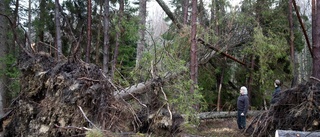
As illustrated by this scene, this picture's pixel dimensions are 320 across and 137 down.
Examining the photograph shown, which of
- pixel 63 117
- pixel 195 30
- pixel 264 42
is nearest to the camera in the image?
pixel 63 117

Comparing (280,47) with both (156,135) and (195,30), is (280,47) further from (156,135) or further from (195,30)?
(156,135)

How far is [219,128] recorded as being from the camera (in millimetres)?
10047

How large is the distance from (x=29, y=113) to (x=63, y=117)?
693 mm

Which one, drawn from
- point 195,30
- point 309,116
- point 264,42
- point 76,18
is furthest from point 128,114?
point 76,18

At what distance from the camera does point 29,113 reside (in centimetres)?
447

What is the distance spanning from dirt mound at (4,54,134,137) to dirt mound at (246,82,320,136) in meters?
3.86

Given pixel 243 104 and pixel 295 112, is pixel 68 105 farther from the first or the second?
pixel 243 104

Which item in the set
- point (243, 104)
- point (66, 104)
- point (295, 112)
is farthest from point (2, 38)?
point (295, 112)

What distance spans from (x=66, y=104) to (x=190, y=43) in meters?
6.39

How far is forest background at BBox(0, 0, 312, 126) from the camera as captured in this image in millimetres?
7422

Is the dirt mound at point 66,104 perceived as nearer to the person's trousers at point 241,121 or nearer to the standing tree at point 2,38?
the person's trousers at point 241,121

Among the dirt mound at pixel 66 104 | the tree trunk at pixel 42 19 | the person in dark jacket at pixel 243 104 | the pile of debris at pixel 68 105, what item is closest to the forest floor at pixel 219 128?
the person in dark jacket at pixel 243 104

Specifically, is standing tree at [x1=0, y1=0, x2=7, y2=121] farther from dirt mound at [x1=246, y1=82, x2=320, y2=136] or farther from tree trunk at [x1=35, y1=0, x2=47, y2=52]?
dirt mound at [x1=246, y1=82, x2=320, y2=136]

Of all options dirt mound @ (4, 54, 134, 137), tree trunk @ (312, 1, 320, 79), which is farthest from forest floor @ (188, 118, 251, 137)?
dirt mound @ (4, 54, 134, 137)
